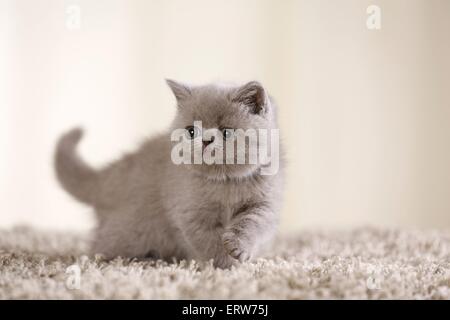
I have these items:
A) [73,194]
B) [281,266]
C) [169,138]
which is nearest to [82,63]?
[73,194]

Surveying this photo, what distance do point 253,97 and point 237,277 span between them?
430 mm

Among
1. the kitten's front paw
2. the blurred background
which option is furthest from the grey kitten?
the blurred background

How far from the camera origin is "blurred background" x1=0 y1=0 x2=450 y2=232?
7.78 feet

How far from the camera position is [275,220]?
1.41 meters

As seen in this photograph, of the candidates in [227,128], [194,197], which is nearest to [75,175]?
[194,197]

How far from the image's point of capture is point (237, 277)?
3.59ft

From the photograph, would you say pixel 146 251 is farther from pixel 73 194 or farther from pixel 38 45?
pixel 38 45

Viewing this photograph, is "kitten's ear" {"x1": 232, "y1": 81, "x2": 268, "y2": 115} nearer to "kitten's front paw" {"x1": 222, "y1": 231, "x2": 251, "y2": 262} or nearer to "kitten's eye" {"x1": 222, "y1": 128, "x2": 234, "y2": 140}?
"kitten's eye" {"x1": 222, "y1": 128, "x2": 234, "y2": 140}

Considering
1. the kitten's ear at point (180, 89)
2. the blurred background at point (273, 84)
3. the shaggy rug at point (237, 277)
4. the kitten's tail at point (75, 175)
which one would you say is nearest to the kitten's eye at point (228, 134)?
the kitten's ear at point (180, 89)

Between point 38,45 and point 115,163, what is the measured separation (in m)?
1.04

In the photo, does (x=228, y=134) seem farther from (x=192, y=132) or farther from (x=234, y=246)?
(x=234, y=246)

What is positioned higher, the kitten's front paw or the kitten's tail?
the kitten's tail

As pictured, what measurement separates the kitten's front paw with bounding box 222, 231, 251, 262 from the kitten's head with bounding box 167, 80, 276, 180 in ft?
0.48

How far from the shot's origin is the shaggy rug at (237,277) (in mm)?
990
